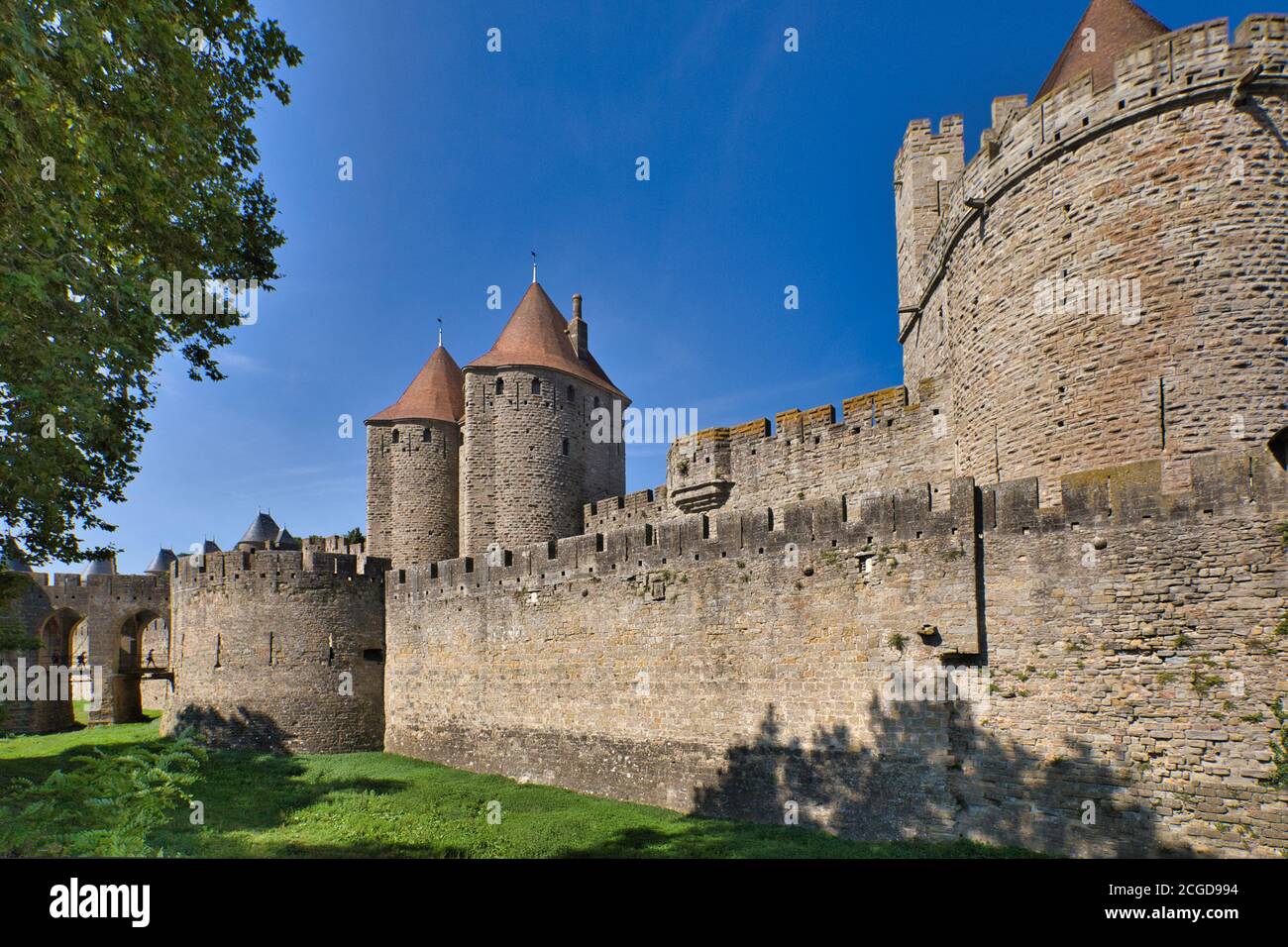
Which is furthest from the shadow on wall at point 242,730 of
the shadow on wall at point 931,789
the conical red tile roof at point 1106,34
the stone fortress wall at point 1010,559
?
the conical red tile roof at point 1106,34

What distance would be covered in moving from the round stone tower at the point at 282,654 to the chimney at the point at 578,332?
10884 millimetres

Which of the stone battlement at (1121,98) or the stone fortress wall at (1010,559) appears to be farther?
the stone battlement at (1121,98)

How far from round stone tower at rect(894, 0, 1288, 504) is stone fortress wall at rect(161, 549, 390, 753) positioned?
1679 cm

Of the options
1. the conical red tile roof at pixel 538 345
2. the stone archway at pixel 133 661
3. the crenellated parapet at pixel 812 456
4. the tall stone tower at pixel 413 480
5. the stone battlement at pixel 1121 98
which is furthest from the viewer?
the stone archway at pixel 133 661

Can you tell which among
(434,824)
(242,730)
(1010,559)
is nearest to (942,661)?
(1010,559)

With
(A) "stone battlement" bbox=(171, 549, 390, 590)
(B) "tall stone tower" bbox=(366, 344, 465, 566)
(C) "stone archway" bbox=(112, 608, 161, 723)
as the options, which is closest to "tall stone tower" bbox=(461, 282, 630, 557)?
(B) "tall stone tower" bbox=(366, 344, 465, 566)

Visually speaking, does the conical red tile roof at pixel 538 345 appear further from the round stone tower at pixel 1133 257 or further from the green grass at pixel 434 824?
the round stone tower at pixel 1133 257

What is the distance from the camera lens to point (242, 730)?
760 inches

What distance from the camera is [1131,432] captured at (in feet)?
31.1

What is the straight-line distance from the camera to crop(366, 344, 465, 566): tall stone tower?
23.7 meters

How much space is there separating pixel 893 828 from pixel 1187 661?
448 centimetres

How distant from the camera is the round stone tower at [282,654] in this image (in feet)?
63.6
